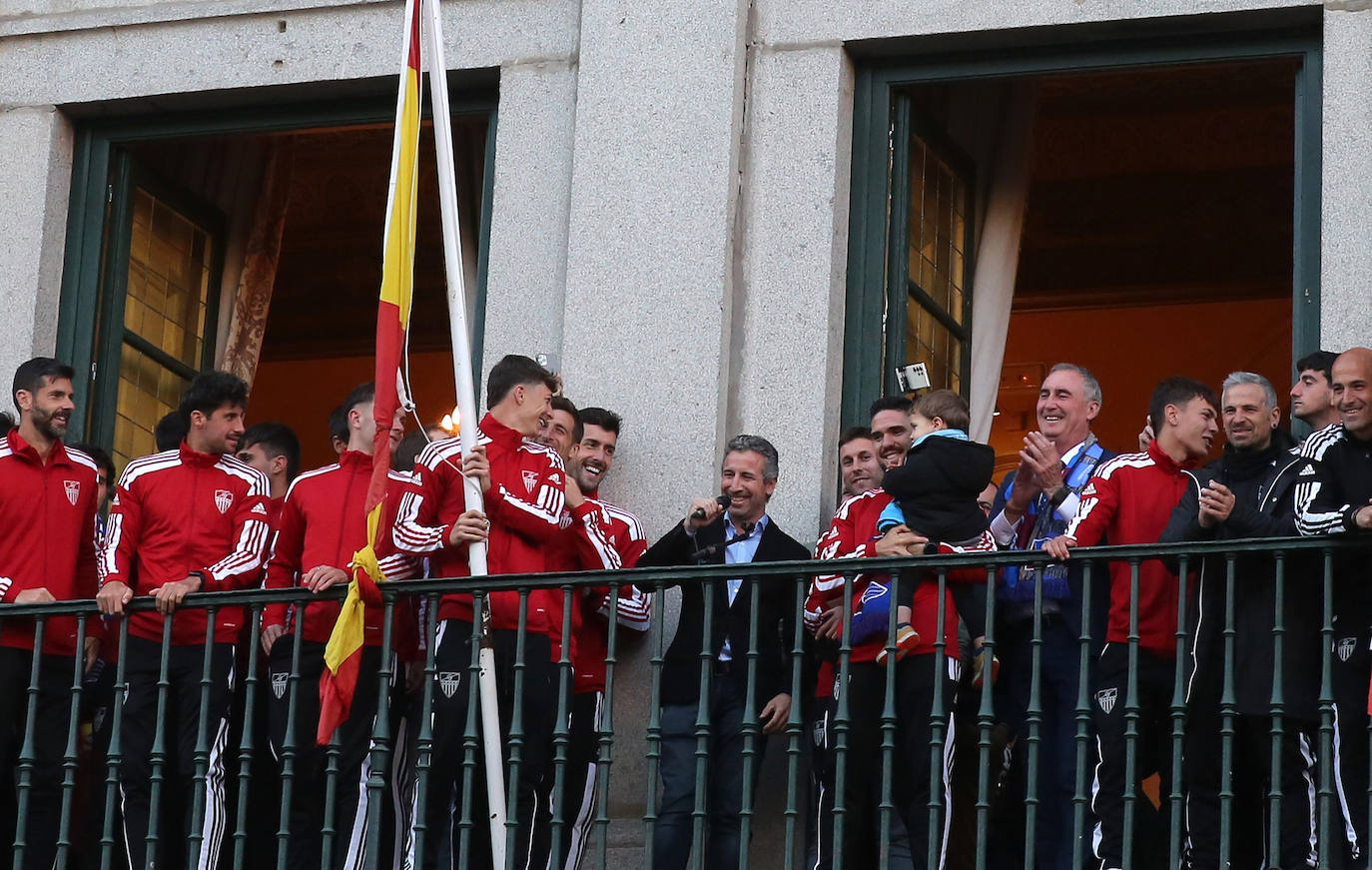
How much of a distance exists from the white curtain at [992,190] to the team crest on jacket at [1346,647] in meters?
2.79

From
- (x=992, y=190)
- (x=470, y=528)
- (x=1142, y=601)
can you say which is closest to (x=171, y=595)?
(x=470, y=528)

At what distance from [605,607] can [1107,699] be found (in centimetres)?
180

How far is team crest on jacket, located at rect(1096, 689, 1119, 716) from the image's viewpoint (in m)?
8.20

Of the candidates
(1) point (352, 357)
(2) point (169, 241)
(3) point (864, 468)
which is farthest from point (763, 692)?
(1) point (352, 357)

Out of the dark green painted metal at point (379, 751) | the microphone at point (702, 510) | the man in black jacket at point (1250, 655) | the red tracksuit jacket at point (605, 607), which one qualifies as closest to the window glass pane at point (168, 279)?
the red tracksuit jacket at point (605, 607)

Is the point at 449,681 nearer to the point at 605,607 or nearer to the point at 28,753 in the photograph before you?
the point at 605,607

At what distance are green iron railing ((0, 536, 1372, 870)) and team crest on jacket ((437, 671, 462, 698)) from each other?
10 centimetres

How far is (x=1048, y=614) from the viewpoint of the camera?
858cm

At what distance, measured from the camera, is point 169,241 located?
11578mm

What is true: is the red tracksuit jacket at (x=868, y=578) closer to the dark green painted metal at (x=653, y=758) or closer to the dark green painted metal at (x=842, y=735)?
the dark green painted metal at (x=842, y=735)

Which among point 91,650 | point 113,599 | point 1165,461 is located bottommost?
point 91,650

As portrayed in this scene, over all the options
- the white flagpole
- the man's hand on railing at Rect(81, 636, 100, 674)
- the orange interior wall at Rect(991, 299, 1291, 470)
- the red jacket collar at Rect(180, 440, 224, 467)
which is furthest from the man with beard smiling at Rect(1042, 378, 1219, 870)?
the orange interior wall at Rect(991, 299, 1291, 470)

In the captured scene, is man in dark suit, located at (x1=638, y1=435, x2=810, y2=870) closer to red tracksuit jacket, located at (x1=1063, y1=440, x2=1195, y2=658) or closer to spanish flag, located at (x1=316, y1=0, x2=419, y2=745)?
spanish flag, located at (x1=316, y1=0, x2=419, y2=745)

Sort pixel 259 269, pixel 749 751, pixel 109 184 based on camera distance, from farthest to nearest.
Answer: pixel 259 269 < pixel 109 184 < pixel 749 751
